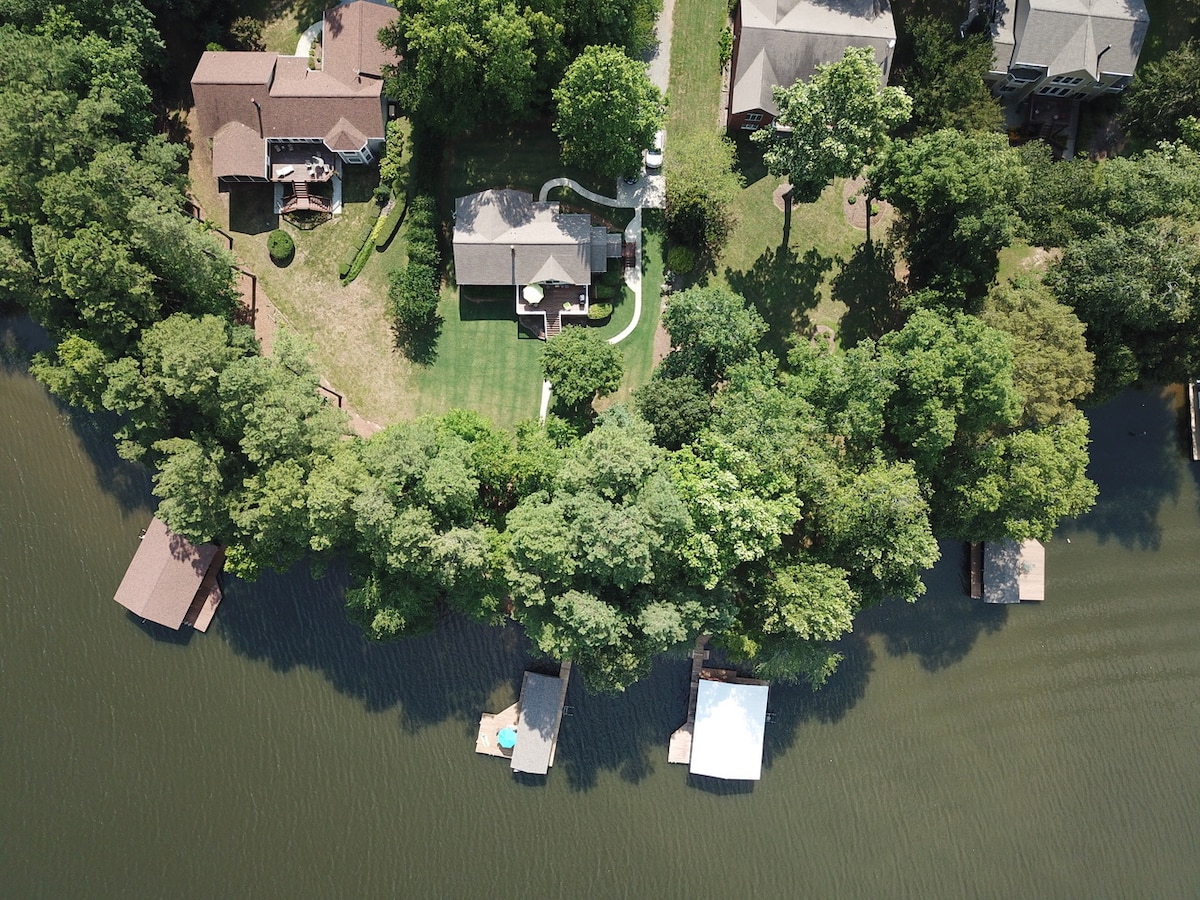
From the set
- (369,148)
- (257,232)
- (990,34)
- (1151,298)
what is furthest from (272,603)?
(990,34)

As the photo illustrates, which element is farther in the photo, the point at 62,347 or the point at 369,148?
the point at 369,148

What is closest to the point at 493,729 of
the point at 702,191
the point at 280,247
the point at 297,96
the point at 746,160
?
the point at 280,247

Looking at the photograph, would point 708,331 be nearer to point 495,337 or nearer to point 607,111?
point 607,111

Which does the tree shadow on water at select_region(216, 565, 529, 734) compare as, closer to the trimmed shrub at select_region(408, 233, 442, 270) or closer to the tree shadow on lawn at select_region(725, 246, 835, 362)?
the trimmed shrub at select_region(408, 233, 442, 270)

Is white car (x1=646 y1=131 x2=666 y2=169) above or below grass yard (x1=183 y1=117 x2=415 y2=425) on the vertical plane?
above

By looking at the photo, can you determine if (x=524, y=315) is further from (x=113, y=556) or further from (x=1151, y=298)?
(x=1151, y=298)

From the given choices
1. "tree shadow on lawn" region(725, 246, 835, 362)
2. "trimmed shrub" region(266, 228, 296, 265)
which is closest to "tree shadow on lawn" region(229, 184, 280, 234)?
"trimmed shrub" region(266, 228, 296, 265)
